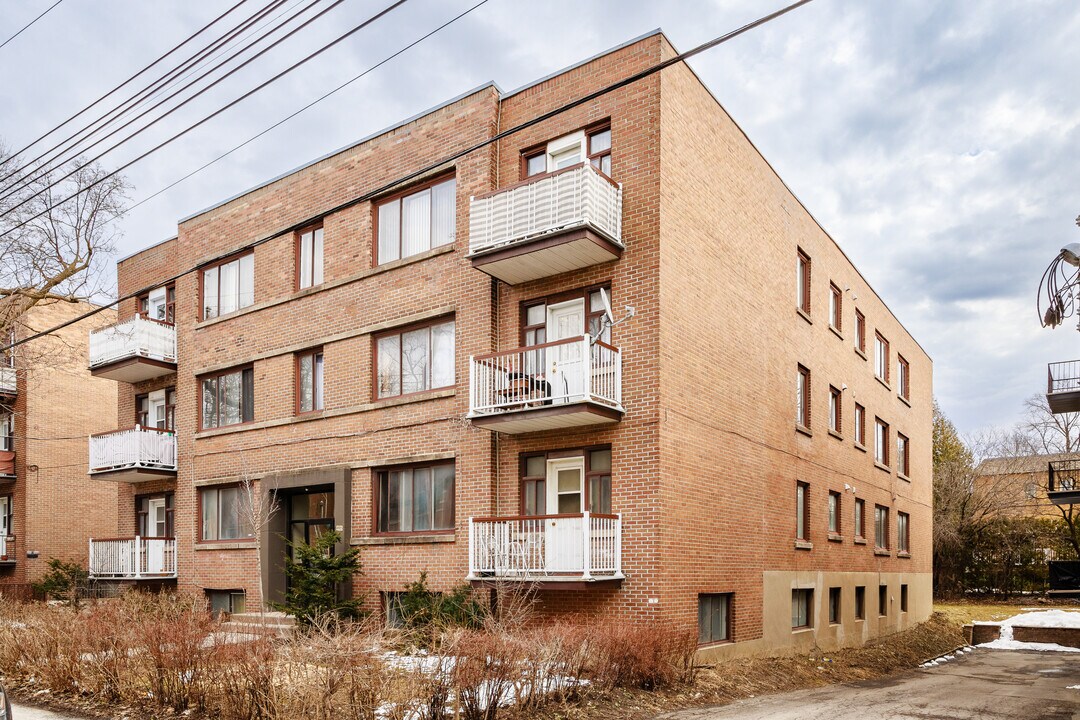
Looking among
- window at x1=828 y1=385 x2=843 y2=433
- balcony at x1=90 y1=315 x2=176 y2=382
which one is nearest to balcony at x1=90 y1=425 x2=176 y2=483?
balcony at x1=90 y1=315 x2=176 y2=382

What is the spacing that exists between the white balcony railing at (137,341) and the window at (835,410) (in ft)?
59.9

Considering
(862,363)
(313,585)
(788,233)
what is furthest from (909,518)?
(313,585)

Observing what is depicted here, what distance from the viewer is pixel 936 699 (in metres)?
16.5

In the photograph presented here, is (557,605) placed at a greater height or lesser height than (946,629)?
greater

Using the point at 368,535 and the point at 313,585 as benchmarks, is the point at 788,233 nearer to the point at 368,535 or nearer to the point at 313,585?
the point at 368,535

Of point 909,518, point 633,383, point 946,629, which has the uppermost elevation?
point 633,383

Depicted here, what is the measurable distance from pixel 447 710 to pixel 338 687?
139 centimetres

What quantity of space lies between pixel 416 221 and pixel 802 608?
514 inches

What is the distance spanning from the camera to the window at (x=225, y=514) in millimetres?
23906

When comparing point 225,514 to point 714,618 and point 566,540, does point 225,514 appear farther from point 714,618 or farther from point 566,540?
point 714,618

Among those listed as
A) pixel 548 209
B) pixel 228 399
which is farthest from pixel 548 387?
pixel 228 399

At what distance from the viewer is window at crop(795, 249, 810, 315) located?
25.2 meters

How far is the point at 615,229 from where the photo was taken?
17.5 m

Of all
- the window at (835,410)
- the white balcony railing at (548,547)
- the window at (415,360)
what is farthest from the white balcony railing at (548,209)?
the window at (835,410)
